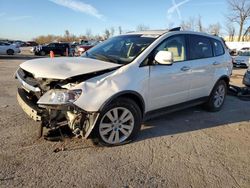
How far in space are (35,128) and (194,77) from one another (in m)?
3.20

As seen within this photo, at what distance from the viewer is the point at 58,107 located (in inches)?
145

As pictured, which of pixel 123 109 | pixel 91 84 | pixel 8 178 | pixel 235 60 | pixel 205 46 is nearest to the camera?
pixel 8 178

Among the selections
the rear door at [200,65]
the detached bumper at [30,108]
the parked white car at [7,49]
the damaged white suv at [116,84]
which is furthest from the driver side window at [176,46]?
the parked white car at [7,49]

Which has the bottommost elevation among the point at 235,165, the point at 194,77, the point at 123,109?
the point at 235,165

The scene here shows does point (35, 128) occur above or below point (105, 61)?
below

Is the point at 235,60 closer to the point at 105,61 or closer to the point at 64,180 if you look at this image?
the point at 105,61

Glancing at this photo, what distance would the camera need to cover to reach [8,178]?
323 cm

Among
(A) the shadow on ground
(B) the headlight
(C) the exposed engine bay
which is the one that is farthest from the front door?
(B) the headlight

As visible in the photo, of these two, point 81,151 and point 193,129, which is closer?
point 81,151

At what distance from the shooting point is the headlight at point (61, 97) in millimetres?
3697

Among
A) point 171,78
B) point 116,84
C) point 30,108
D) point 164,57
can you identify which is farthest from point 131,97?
point 30,108

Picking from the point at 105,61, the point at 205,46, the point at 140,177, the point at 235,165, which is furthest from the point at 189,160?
the point at 205,46

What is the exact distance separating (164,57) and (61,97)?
1.76 m

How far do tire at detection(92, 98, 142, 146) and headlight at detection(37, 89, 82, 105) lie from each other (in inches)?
18.7
